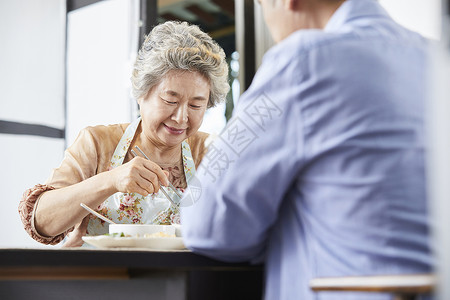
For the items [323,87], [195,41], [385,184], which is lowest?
[385,184]

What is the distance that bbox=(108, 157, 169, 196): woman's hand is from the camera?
64.0 inches

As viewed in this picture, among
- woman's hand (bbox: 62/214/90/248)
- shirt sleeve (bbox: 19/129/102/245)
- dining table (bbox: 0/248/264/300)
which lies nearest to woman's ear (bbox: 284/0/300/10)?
dining table (bbox: 0/248/264/300)

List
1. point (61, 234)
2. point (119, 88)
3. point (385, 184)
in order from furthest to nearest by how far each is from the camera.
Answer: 1. point (119, 88)
2. point (61, 234)
3. point (385, 184)

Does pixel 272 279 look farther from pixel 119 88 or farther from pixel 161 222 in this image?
pixel 119 88

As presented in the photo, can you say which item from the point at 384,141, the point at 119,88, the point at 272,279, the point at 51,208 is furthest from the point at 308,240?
the point at 119,88

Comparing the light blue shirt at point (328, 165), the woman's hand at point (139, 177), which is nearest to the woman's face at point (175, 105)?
the woman's hand at point (139, 177)

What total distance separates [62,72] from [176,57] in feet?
6.08

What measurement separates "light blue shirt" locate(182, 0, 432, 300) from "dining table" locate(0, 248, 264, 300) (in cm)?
8

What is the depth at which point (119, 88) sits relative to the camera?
3.51 meters

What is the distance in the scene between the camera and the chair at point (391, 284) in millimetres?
590

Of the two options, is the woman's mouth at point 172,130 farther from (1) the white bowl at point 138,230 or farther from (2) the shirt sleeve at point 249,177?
(2) the shirt sleeve at point 249,177

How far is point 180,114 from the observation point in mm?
2014

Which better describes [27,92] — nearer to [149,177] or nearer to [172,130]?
[172,130]

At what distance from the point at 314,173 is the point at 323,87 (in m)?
0.15
